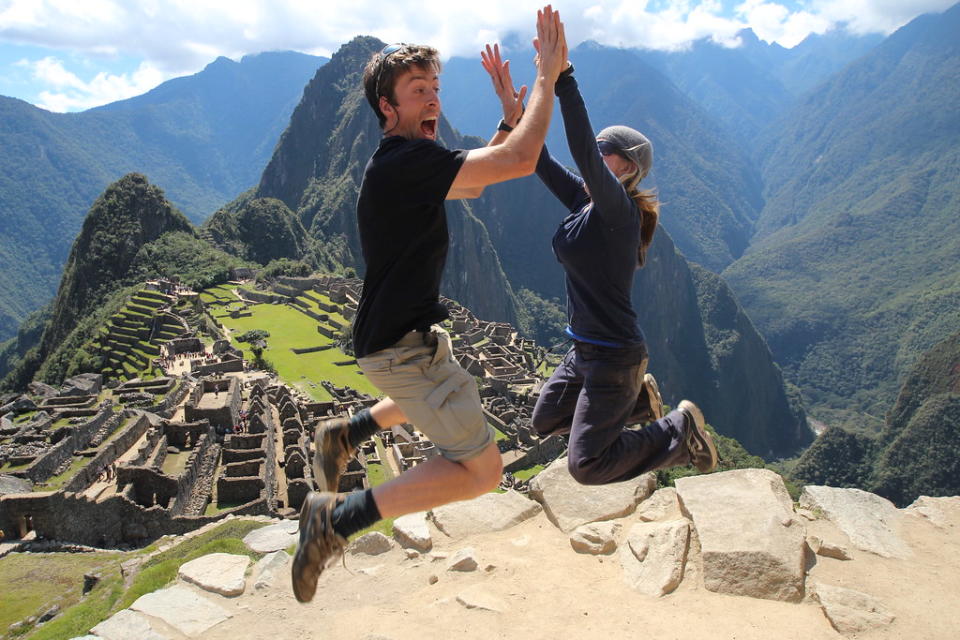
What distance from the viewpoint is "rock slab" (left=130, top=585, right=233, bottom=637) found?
4.05m

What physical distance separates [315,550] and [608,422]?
60.5 inches

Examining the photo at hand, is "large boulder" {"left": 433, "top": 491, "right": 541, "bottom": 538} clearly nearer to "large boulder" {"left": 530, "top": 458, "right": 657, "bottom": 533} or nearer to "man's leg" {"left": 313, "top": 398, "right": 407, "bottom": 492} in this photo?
"large boulder" {"left": 530, "top": 458, "right": 657, "bottom": 533}

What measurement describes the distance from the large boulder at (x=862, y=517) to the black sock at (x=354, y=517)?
3.35 m

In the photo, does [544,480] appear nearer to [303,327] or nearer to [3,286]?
[303,327]

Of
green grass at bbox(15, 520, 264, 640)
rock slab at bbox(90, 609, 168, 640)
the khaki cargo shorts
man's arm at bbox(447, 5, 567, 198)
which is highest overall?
man's arm at bbox(447, 5, 567, 198)

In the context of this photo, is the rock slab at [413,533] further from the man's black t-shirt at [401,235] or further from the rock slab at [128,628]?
the man's black t-shirt at [401,235]

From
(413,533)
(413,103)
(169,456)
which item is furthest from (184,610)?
(169,456)

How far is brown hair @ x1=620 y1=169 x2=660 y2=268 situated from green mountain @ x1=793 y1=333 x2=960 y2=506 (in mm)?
40550

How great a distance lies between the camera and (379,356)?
2.85 m

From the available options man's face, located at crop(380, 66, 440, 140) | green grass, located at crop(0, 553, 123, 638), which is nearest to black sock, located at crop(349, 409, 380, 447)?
man's face, located at crop(380, 66, 440, 140)

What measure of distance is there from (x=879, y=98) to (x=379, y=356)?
690 feet

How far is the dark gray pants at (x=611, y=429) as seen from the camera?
349 centimetres

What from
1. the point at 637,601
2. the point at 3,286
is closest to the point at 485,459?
the point at 637,601

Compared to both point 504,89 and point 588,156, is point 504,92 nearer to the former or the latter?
point 504,89
